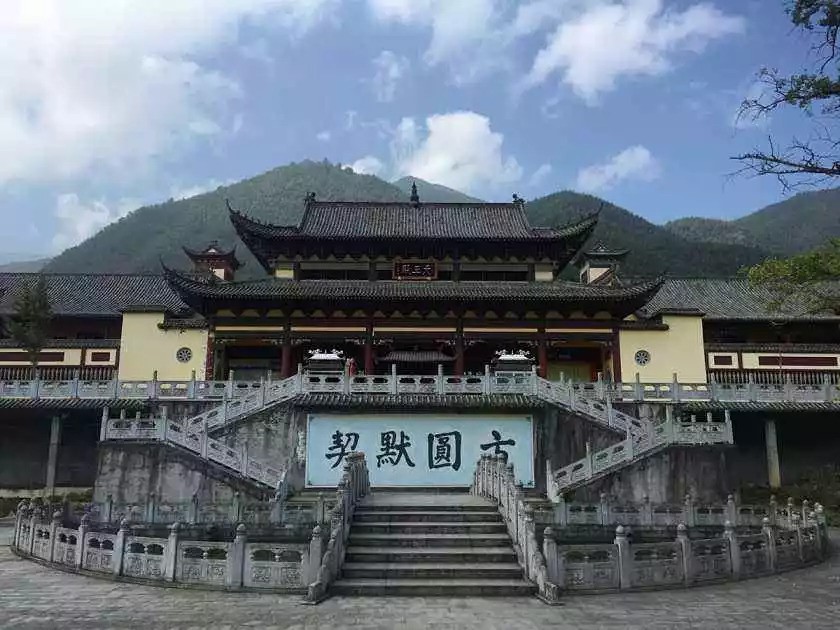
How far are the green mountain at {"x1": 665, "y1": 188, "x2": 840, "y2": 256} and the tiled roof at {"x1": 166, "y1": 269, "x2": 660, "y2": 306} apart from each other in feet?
315

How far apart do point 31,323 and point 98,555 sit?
2037cm

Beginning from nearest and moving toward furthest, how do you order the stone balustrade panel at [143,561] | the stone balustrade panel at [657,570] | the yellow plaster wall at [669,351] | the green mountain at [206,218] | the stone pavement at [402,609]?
the stone pavement at [402,609], the stone balustrade panel at [657,570], the stone balustrade panel at [143,561], the yellow plaster wall at [669,351], the green mountain at [206,218]

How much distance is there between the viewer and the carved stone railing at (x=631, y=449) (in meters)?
19.5

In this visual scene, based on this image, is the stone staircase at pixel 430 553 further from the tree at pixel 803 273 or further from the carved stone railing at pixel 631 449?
the tree at pixel 803 273

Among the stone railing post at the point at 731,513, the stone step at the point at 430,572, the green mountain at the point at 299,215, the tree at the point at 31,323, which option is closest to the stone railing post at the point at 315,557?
the stone step at the point at 430,572

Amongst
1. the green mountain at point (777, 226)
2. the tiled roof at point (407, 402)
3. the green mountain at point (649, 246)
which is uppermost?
the green mountain at point (777, 226)

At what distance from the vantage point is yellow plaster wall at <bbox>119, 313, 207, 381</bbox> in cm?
2948

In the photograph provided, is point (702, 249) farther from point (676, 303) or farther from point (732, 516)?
point (732, 516)

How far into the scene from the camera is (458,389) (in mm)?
23469

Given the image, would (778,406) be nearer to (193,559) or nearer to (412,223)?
(412,223)

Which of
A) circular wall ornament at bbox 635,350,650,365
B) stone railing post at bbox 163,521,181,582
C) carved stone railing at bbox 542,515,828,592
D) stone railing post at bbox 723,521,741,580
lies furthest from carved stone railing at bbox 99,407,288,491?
circular wall ornament at bbox 635,350,650,365

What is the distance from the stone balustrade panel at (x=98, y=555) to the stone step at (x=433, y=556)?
4139 millimetres

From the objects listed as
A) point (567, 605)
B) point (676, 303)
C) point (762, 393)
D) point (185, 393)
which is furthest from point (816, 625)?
point (676, 303)

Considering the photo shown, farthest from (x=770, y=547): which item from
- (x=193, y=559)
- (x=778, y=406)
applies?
(x=778, y=406)
